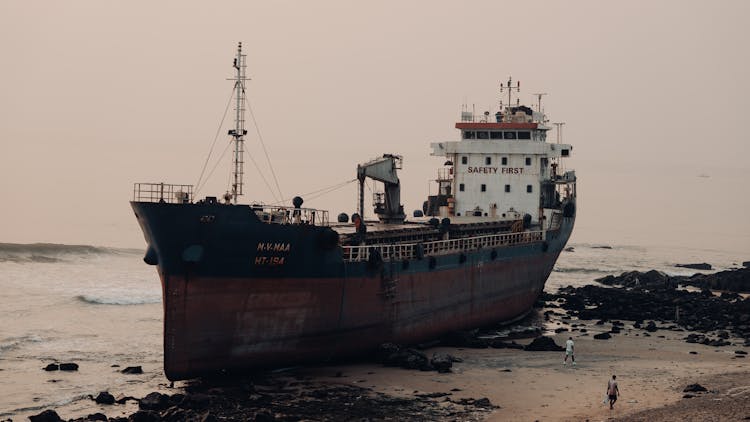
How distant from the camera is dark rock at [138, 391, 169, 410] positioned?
26.2 metres

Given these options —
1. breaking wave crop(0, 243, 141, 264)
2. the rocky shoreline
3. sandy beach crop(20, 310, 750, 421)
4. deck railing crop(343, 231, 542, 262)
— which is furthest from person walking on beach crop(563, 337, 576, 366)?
breaking wave crop(0, 243, 141, 264)

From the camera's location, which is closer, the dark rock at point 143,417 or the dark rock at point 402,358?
the dark rock at point 143,417

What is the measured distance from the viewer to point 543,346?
119 ft

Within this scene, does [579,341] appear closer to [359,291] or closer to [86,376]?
[359,291]

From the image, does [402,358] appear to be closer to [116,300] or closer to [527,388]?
[527,388]

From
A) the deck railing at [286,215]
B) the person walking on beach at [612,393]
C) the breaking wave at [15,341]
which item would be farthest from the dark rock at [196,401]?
the breaking wave at [15,341]

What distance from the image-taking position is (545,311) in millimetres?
49531

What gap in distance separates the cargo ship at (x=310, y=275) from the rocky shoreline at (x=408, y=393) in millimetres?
1008

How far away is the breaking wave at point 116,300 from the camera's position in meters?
50.7

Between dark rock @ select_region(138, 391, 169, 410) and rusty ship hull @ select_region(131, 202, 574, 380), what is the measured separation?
1.80 m

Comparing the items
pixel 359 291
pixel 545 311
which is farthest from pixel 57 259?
pixel 359 291

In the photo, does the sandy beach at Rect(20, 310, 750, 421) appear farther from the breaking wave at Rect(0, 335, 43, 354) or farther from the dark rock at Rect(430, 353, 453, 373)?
the breaking wave at Rect(0, 335, 43, 354)

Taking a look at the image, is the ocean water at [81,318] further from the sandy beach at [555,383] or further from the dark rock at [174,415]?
the dark rock at [174,415]

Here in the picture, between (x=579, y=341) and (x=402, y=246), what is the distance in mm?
8294
